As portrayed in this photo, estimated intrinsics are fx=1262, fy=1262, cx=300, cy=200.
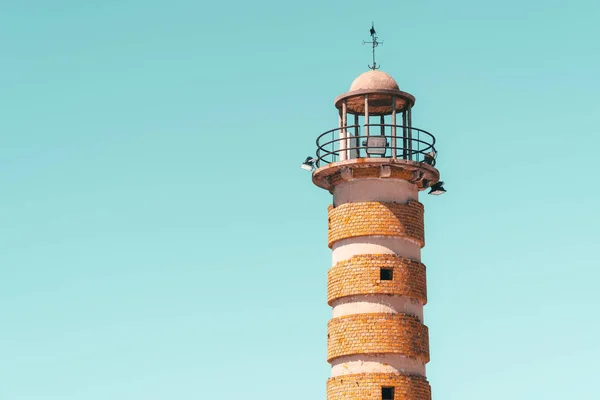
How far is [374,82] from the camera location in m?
56.2

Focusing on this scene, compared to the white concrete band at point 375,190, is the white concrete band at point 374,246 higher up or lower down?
lower down

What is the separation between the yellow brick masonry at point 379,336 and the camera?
173 ft

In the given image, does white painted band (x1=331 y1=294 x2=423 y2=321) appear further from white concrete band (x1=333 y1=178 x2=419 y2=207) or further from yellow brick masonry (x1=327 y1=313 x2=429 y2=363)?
white concrete band (x1=333 y1=178 x2=419 y2=207)

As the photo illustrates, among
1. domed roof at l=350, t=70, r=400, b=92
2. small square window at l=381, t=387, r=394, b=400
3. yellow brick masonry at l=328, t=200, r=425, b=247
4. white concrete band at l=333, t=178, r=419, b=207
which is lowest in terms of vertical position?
small square window at l=381, t=387, r=394, b=400

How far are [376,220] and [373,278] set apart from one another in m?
2.57

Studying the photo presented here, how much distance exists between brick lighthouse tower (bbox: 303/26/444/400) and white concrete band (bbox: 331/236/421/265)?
0.14 feet

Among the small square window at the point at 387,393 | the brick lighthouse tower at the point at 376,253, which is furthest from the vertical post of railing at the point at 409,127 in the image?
the small square window at the point at 387,393

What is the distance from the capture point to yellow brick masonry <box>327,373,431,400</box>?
52.4 m

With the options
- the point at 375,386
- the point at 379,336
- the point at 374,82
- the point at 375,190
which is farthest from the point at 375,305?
the point at 374,82

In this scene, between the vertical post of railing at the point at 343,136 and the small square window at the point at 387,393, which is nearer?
the small square window at the point at 387,393

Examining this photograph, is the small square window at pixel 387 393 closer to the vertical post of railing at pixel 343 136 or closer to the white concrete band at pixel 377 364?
the white concrete band at pixel 377 364

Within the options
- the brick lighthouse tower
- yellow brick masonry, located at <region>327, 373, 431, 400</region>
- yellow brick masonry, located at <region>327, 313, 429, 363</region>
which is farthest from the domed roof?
yellow brick masonry, located at <region>327, 373, 431, 400</region>

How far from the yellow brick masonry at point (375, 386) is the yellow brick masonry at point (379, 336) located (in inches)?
39.2

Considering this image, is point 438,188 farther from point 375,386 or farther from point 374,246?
point 375,386
